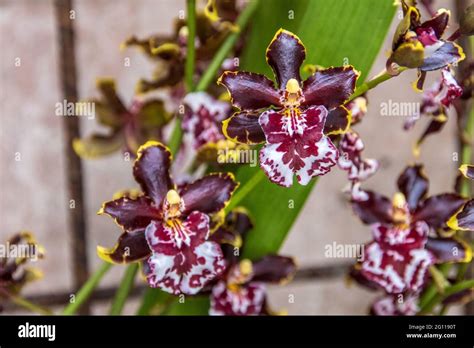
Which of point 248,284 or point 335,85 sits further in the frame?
point 248,284

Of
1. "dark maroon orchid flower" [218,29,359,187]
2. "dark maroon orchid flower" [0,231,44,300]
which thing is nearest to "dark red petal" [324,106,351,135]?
"dark maroon orchid flower" [218,29,359,187]

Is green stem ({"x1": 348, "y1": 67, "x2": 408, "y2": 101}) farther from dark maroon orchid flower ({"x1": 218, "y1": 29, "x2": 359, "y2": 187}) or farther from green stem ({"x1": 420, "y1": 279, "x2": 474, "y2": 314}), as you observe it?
green stem ({"x1": 420, "y1": 279, "x2": 474, "y2": 314})

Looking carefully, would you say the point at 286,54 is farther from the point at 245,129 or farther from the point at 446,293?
the point at 446,293

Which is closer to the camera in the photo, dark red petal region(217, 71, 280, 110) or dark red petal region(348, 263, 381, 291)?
dark red petal region(217, 71, 280, 110)

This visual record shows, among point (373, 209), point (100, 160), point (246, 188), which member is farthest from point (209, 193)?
point (100, 160)

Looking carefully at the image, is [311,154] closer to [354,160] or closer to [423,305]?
[354,160]

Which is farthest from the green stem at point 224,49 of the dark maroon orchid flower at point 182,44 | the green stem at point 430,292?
the green stem at point 430,292
